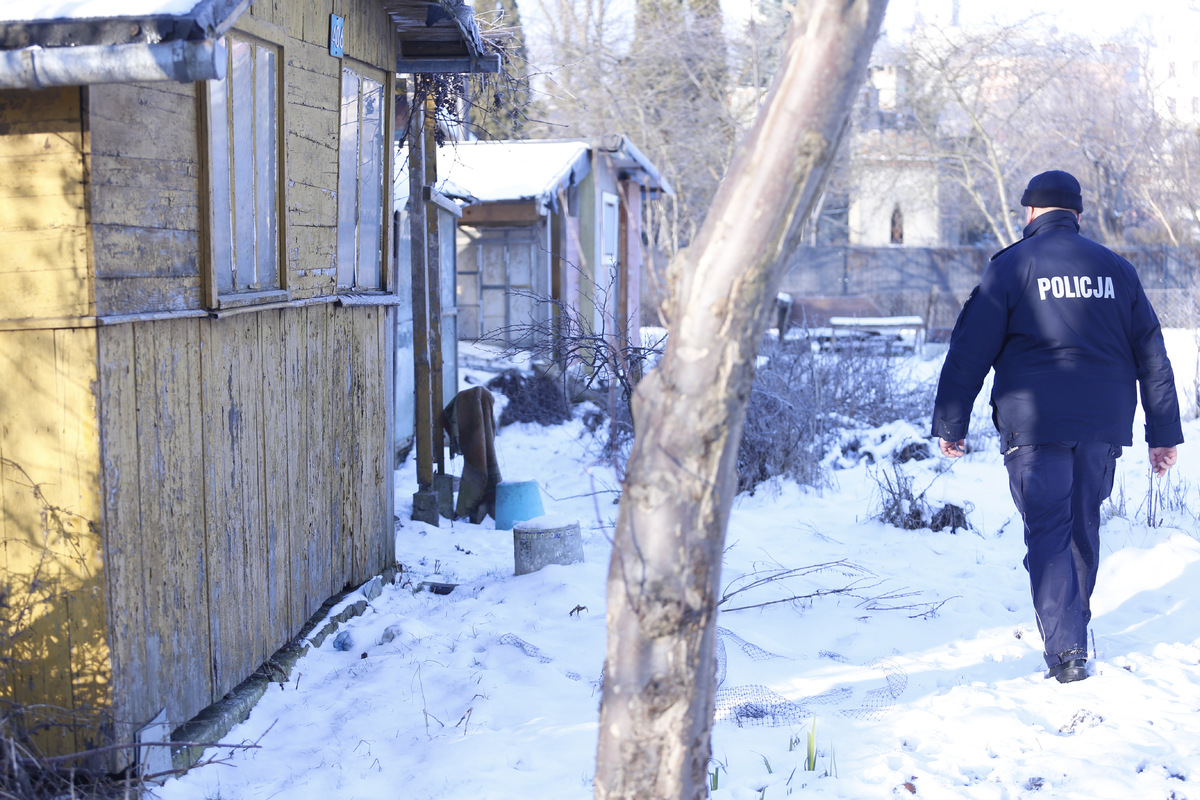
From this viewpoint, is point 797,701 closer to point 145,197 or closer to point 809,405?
point 145,197

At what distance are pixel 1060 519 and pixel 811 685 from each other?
117 centimetres

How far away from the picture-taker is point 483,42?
6223mm

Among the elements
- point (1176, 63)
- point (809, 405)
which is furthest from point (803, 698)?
point (1176, 63)

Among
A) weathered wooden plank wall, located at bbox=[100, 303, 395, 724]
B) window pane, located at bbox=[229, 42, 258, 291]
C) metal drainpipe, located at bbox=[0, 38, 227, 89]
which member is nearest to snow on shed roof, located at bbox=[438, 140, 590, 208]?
weathered wooden plank wall, located at bbox=[100, 303, 395, 724]

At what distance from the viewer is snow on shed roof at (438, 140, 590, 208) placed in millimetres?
12906

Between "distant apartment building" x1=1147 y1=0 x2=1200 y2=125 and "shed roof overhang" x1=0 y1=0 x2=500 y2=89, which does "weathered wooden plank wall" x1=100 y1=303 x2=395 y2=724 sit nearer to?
"shed roof overhang" x1=0 y1=0 x2=500 y2=89

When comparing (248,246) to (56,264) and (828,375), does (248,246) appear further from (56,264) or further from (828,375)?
(828,375)

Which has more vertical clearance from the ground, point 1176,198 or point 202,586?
point 1176,198

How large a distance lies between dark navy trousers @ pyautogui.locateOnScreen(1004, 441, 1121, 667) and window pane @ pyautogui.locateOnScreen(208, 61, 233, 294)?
10.1 feet

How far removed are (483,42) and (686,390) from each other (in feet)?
15.7

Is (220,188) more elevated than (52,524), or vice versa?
(220,188)

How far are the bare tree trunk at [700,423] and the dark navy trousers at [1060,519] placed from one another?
221 centimetres

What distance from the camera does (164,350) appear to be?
331cm

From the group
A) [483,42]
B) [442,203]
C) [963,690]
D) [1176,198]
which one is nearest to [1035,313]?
[963,690]
